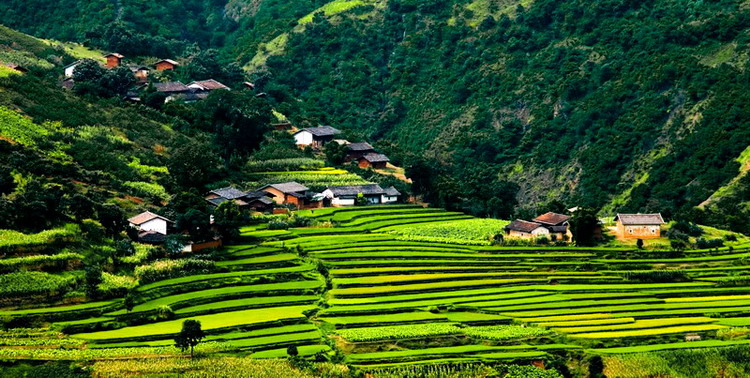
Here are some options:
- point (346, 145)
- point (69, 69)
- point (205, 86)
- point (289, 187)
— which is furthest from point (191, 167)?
point (205, 86)

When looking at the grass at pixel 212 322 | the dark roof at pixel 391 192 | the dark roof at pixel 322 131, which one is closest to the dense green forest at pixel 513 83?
the dark roof at pixel 391 192

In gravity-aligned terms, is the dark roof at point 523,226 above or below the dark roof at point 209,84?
below

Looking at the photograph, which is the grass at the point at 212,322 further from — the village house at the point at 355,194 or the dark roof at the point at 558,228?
the village house at the point at 355,194

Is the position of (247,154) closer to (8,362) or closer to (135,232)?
(135,232)

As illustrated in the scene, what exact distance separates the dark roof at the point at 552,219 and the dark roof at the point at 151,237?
103 feet

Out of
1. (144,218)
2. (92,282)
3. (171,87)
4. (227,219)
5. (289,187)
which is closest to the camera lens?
(92,282)

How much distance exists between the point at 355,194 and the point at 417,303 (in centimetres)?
3028

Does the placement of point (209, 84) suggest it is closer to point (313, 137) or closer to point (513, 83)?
point (313, 137)

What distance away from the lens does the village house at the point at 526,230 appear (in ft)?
316

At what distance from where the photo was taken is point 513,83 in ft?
485

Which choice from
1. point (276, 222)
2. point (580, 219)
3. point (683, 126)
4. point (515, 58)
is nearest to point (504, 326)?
point (580, 219)

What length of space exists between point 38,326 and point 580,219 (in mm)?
43787

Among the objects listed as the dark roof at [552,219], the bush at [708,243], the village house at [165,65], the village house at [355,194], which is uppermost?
the village house at [165,65]

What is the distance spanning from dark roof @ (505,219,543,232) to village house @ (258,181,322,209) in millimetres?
18395
